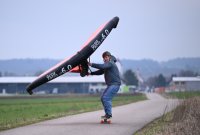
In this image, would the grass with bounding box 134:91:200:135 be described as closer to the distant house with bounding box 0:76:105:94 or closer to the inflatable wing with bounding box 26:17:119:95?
the inflatable wing with bounding box 26:17:119:95

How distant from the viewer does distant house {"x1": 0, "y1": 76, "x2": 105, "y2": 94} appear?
487 ft

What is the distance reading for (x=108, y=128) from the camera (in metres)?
14.1

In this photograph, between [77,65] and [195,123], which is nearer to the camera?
[195,123]

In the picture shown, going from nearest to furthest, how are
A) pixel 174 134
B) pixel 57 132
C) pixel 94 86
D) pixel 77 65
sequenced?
pixel 174 134, pixel 57 132, pixel 77 65, pixel 94 86

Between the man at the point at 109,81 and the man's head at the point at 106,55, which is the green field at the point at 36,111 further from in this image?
the man's head at the point at 106,55

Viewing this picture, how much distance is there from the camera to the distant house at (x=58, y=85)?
148500mm

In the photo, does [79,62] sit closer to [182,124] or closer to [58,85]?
[182,124]

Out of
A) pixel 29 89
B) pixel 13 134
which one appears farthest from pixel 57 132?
pixel 29 89

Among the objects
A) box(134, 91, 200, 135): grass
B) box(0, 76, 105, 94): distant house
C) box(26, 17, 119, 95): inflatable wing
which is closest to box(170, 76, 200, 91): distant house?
box(0, 76, 105, 94): distant house

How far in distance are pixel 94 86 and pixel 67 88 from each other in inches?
320

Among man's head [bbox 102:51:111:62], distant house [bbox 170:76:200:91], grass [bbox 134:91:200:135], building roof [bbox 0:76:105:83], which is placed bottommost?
grass [bbox 134:91:200:135]

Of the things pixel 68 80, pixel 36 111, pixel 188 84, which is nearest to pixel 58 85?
pixel 68 80

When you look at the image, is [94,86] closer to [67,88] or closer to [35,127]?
[67,88]

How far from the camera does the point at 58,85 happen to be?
496ft
